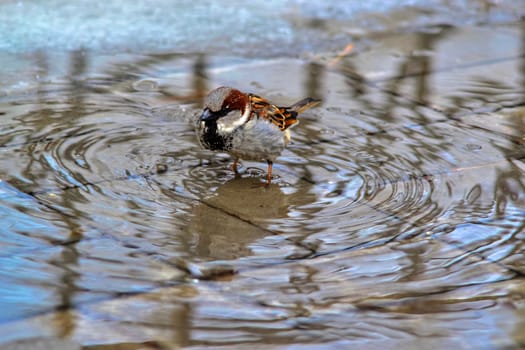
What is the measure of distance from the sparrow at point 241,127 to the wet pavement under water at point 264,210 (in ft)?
0.68

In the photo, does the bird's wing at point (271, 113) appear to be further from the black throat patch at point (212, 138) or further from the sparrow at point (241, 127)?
the black throat patch at point (212, 138)

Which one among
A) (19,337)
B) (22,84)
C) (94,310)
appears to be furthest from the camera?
(22,84)

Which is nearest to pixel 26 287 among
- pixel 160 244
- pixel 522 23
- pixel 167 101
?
pixel 160 244

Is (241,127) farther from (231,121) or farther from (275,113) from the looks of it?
(275,113)

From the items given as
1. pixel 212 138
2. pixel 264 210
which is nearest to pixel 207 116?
pixel 212 138

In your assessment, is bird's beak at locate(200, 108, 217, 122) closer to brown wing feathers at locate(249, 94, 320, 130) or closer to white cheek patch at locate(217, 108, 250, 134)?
white cheek patch at locate(217, 108, 250, 134)

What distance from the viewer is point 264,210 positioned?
16.0ft

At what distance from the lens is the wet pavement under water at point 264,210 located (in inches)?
146

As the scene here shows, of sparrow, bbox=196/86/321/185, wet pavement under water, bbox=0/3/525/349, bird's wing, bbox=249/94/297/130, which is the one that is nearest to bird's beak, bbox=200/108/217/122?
sparrow, bbox=196/86/321/185

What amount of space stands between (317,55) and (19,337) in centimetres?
449

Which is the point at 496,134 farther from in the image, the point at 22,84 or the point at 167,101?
the point at 22,84

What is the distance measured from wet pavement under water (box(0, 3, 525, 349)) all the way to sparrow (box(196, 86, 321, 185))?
21cm

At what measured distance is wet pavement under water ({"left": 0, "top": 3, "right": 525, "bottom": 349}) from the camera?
3.71 metres

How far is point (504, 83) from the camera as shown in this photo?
6.97m
